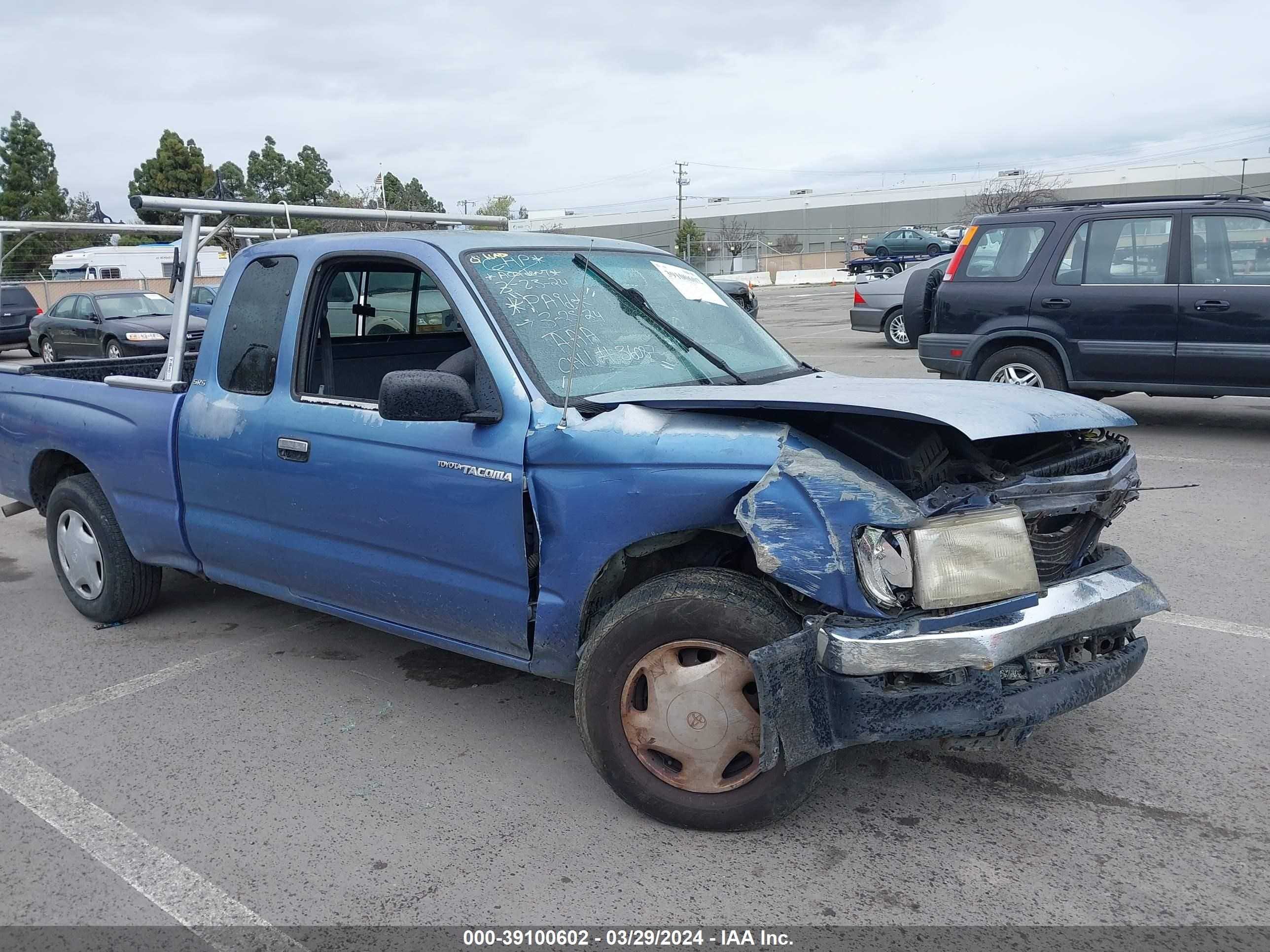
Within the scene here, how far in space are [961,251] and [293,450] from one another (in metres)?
7.31

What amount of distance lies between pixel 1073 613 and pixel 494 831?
185cm

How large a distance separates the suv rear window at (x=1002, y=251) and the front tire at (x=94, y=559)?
23.9 feet

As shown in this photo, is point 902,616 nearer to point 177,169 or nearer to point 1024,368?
point 1024,368

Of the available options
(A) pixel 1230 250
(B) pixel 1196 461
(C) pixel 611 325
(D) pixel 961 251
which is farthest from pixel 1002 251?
(C) pixel 611 325

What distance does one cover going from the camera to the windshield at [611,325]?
3670mm

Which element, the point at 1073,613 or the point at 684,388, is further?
the point at 684,388

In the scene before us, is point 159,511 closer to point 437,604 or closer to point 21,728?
point 21,728

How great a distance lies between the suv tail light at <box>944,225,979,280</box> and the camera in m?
9.55

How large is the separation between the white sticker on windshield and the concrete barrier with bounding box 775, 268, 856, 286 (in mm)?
43383

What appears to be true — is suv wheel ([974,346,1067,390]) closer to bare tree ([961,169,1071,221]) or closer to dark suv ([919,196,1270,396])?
dark suv ([919,196,1270,396])

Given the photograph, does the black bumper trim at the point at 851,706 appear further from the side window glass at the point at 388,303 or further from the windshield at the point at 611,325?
the side window glass at the point at 388,303

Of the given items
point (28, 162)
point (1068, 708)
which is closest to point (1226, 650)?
point (1068, 708)

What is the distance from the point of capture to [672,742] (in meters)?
3.15

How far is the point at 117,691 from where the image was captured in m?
4.47
